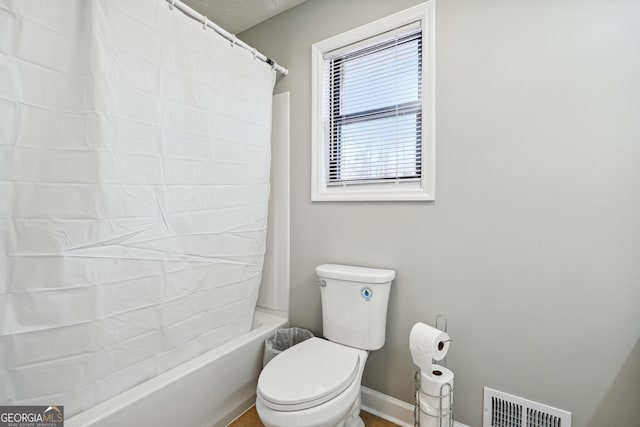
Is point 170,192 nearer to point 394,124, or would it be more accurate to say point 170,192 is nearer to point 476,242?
point 394,124

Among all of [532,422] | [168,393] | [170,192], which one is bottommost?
[532,422]

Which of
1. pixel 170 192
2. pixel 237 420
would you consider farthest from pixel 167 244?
pixel 237 420

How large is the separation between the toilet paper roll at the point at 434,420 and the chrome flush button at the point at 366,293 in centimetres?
53

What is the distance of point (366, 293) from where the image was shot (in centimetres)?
144

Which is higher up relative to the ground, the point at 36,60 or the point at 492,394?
the point at 36,60

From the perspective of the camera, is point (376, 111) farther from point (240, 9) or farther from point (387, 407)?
point (387, 407)

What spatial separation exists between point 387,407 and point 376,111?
5.29 ft

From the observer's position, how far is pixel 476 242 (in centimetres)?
131

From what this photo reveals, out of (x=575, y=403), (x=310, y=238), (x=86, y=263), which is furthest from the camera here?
(x=310, y=238)

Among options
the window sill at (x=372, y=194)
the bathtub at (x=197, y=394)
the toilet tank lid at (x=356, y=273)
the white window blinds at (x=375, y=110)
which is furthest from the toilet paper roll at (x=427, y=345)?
the bathtub at (x=197, y=394)

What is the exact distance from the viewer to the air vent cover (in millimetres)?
1152

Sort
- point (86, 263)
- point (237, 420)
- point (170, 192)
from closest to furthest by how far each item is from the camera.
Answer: point (86, 263) → point (170, 192) → point (237, 420)

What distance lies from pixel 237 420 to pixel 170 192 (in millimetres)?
1210

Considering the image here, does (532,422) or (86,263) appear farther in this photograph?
(532,422)
